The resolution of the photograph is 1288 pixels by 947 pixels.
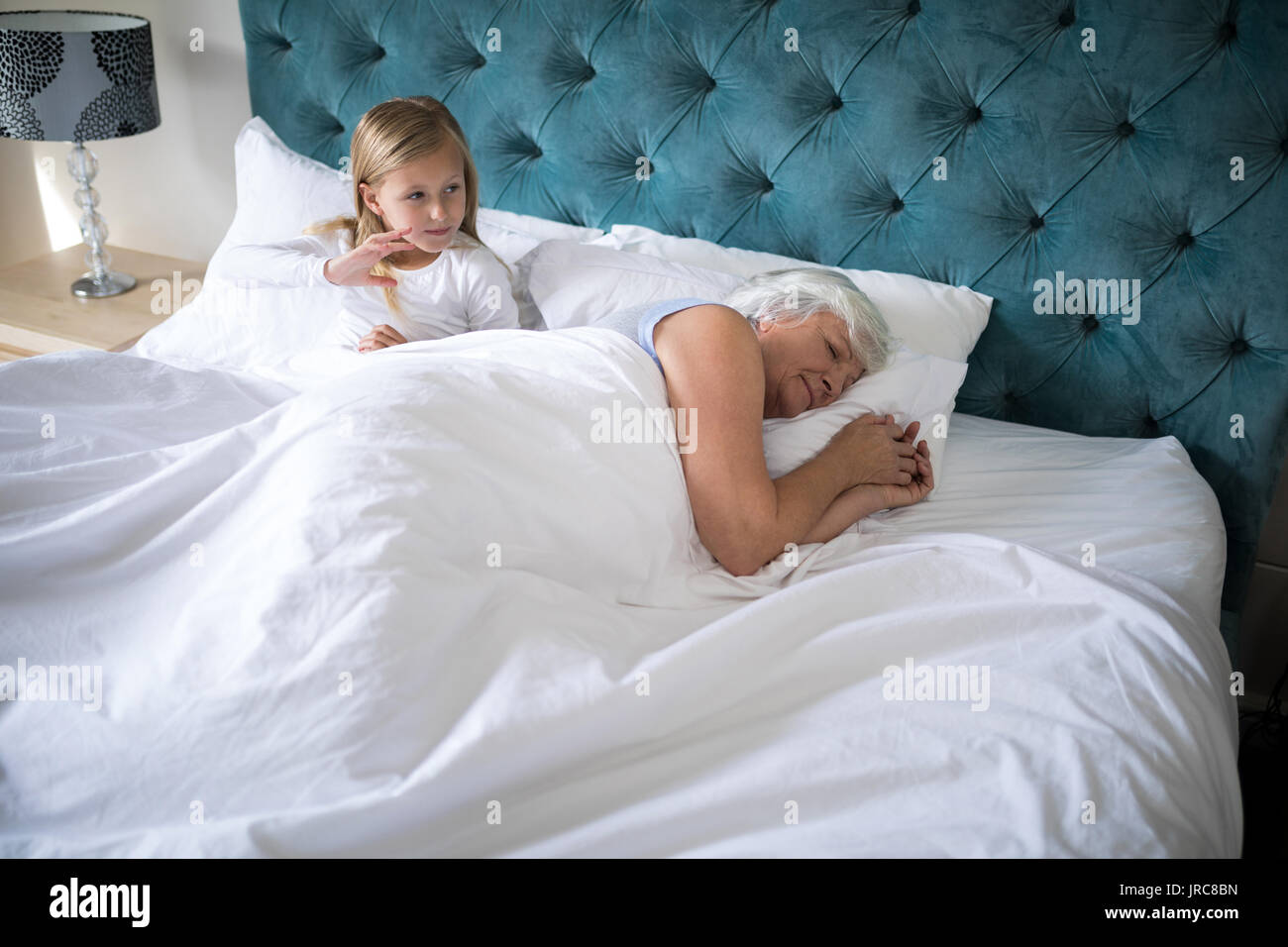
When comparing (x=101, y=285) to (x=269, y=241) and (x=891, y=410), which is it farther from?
(x=891, y=410)

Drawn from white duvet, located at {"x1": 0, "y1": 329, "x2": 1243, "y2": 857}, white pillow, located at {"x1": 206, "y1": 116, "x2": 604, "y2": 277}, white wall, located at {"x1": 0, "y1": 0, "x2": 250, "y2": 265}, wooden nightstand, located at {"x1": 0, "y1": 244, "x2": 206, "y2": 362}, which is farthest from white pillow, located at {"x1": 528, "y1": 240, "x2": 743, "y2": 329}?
white wall, located at {"x1": 0, "y1": 0, "x2": 250, "y2": 265}

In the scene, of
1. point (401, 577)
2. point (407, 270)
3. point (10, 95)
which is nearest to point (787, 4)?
point (407, 270)

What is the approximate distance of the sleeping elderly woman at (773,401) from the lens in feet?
4.17

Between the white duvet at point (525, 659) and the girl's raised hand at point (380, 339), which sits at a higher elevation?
the girl's raised hand at point (380, 339)

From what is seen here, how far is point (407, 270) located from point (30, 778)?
1126 mm

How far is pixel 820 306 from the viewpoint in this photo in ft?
4.78

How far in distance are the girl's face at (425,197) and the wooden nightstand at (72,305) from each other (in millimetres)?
834

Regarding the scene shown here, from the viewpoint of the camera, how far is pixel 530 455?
3.84ft

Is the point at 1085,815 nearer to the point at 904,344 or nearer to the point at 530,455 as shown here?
the point at 530,455

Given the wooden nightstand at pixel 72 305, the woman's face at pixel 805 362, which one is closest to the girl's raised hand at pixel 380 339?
the woman's face at pixel 805 362

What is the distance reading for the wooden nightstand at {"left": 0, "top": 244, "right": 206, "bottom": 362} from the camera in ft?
6.93

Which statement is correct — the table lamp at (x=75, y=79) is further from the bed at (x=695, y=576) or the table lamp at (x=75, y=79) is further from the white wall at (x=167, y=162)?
the bed at (x=695, y=576)

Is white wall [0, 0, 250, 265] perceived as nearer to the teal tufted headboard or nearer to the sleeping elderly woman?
the teal tufted headboard

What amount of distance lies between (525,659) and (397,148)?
40.5 inches
